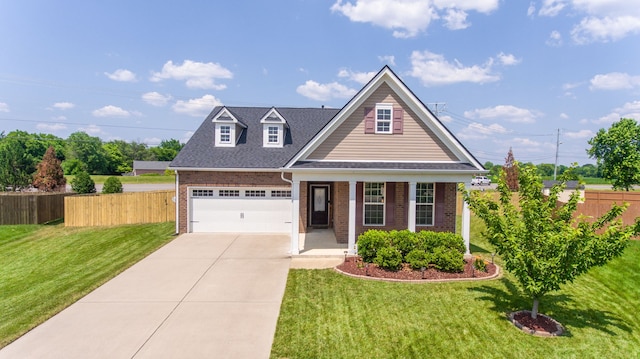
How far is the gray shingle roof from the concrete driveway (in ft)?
18.2

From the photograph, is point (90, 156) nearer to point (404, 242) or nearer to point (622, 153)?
point (404, 242)

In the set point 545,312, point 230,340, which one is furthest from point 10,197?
point 545,312

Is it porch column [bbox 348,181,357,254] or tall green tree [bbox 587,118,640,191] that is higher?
tall green tree [bbox 587,118,640,191]

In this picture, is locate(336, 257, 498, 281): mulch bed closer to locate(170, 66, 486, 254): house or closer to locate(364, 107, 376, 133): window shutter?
locate(170, 66, 486, 254): house

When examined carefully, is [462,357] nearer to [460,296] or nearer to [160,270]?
[460,296]

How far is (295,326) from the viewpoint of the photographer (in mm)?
7410

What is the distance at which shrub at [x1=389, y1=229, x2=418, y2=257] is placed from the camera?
442 inches

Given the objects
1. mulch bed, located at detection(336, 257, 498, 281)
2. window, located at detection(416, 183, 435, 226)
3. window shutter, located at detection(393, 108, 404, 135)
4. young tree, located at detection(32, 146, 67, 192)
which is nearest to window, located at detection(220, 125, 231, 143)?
window shutter, located at detection(393, 108, 404, 135)

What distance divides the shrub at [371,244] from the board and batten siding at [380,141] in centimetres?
317

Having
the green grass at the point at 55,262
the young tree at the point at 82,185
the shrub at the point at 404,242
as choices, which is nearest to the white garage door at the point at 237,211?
the green grass at the point at 55,262

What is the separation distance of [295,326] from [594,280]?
32.1 feet

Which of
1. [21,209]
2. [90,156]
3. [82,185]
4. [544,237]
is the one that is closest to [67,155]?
[90,156]

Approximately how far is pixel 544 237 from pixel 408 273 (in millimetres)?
4527

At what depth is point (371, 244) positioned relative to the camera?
11.3 meters
